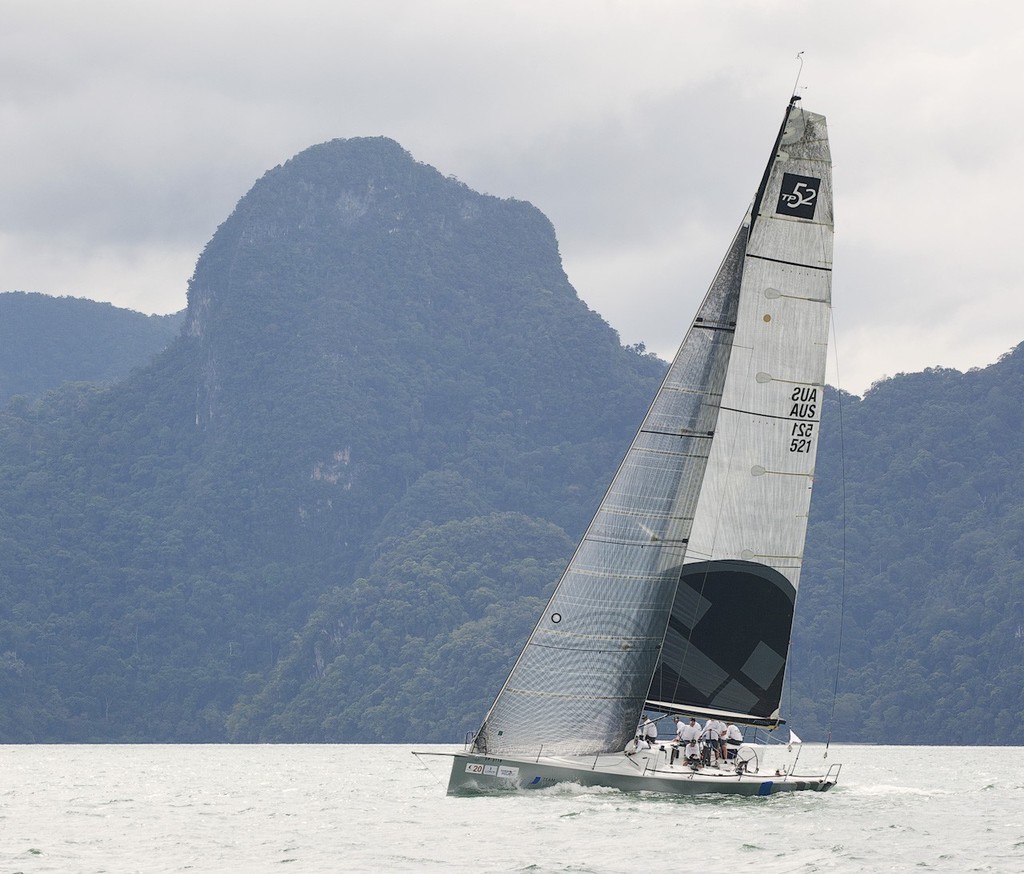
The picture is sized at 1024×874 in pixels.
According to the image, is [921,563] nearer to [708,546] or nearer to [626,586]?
[708,546]

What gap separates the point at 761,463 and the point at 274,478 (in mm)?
150404

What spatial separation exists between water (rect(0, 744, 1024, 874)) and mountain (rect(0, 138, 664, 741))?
9407 cm

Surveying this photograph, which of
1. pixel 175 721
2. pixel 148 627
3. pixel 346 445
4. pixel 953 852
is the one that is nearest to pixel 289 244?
pixel 346 445

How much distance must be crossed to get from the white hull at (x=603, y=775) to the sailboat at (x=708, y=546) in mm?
37

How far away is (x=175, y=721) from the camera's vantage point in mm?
139375

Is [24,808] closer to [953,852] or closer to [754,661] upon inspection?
[754,661]

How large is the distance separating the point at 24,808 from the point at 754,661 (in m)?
15.5

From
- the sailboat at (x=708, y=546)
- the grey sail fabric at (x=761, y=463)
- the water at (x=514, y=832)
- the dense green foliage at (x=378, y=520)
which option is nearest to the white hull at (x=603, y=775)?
the sailboat at (x=708, y=546)

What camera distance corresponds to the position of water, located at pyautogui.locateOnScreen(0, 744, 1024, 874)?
2405 cm

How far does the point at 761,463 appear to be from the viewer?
2914 cm

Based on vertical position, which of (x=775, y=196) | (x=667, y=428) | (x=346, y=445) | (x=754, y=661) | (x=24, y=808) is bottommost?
(x=24, y=808)

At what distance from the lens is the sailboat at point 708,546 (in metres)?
28.6

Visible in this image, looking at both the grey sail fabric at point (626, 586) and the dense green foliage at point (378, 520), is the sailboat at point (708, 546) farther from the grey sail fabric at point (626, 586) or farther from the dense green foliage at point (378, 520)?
the dense green foliage at point (378, 520)

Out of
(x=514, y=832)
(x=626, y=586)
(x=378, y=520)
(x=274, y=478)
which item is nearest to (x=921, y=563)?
(x=378, y=520)
